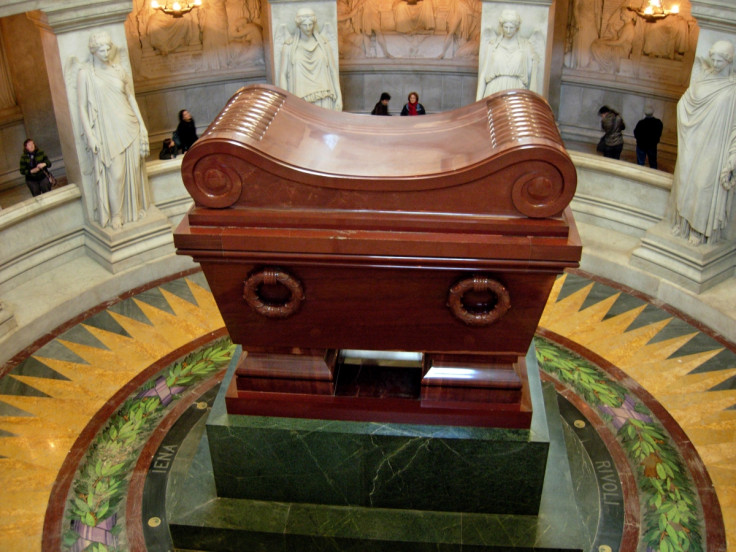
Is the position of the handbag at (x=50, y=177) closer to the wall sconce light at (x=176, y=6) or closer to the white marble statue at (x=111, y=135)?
the white marble statue at (x=111, y=135)

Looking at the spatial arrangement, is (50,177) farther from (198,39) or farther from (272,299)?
(272,299)

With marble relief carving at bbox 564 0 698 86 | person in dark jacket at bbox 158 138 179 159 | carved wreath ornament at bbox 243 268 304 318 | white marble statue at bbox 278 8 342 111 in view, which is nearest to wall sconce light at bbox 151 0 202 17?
person in dark jacket at bbox 158 138 179 159

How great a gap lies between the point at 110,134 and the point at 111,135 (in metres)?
0.01

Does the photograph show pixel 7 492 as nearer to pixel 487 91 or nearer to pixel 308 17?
pixel 308 17

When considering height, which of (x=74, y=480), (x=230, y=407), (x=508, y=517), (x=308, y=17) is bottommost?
(x=74, y=480)

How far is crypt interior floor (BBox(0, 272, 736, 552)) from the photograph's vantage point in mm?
5281

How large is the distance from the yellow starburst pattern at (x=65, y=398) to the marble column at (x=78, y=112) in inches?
23.3

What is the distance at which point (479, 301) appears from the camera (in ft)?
13.5

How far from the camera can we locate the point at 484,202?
3.85 metres

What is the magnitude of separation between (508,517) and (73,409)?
11.6 ft

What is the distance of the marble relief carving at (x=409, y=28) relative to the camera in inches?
447

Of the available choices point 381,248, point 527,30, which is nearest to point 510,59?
point 527,30

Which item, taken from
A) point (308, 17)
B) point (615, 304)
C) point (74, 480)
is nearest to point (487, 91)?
point (308, 17)

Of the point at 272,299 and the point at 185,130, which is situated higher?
the point at 272,299
